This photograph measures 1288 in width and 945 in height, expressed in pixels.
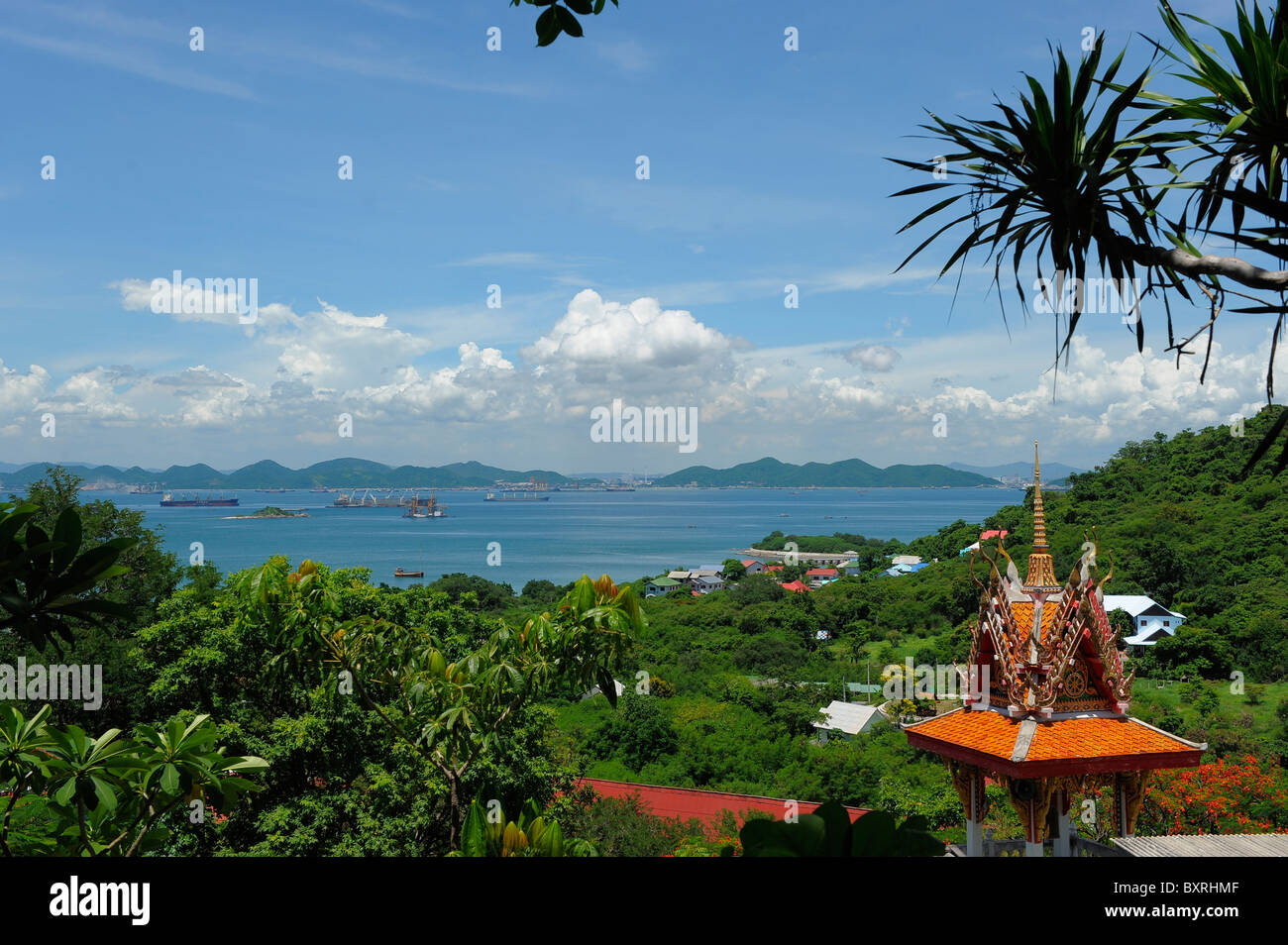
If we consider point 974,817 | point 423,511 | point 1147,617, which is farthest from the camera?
point 423,511

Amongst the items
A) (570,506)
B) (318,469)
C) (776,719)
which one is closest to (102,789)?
(776,719)

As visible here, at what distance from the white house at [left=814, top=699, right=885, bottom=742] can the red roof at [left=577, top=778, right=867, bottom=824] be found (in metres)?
6.86

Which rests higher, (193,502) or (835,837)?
(835,837)

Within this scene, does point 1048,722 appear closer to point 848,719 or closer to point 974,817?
point 974,817

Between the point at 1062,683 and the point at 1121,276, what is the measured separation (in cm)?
576

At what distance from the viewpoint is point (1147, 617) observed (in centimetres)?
2961

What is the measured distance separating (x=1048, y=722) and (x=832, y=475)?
159124 mm

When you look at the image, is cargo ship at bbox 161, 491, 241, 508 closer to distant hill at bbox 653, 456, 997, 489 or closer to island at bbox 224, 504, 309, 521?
island at bbox 224, 504, 309, 521

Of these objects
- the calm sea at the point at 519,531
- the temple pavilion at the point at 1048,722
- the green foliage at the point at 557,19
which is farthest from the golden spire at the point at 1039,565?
the calm sea at the point at 519,531

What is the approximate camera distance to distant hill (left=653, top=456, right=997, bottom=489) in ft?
519

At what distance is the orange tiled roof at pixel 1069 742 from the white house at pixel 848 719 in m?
14.8

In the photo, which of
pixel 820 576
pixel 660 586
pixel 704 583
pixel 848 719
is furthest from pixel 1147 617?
pixel 820 576

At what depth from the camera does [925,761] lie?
61.9 ft
